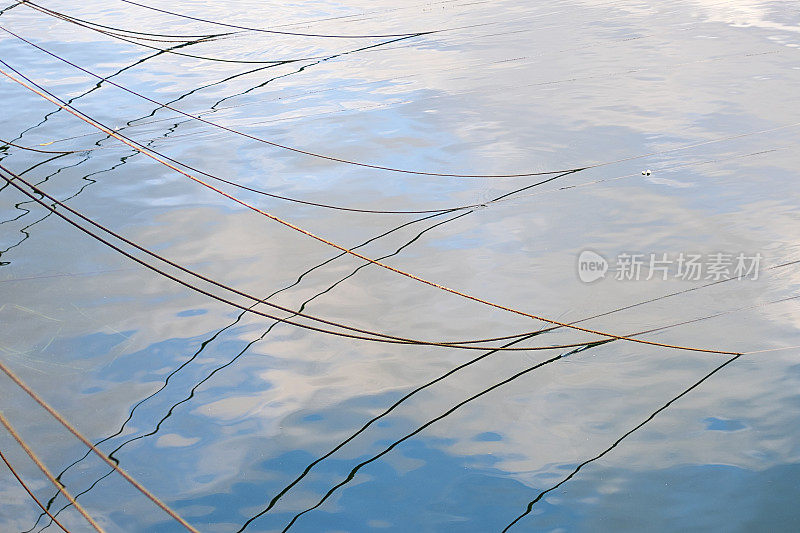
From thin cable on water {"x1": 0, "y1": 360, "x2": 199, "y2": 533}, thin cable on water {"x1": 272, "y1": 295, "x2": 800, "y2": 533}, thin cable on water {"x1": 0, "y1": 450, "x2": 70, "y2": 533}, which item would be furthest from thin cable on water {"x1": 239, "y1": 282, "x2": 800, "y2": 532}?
thin cable on water {"x1": 0, "y1": 450, "x2": 70, "y2": 533}

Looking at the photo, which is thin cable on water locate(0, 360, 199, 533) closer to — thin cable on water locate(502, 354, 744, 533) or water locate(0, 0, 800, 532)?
water locate(0, 0, 800, 532)

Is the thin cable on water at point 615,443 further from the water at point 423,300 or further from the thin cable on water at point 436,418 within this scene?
the thin cable on water at point 436,418

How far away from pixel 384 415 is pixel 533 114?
3288 mm

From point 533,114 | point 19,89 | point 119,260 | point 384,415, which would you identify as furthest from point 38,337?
point 19,89

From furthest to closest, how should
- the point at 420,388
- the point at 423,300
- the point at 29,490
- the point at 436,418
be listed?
the point at 423,300 < the point at 420,388 < the point at 436,418 < the point at 29,490

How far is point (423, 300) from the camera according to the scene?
3.42m

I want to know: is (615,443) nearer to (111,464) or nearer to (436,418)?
(436,418)

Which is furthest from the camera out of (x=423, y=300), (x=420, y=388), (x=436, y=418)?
(x=423, y=300)

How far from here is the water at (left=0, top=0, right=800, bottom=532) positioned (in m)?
2.43

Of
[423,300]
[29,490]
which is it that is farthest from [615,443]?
[29,490]

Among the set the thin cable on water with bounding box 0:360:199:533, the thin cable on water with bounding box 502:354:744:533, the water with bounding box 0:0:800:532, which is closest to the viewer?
the thin cable on water with bounding box 0:360:199:533

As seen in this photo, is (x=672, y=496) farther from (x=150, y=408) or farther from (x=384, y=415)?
(x=150, y=408)

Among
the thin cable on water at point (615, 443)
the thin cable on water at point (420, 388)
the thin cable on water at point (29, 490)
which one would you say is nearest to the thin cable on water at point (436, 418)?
the thin cable on water at point (420, 388)

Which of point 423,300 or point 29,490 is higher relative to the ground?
point 423,300
